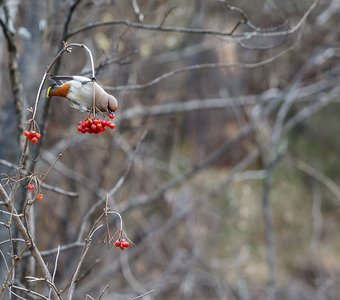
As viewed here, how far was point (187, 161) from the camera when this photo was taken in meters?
6.82

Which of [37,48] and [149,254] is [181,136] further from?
[37,48]

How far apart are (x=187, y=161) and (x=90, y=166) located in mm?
1681

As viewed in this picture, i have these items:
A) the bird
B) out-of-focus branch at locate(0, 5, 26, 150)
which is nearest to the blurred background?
out-of-focus branch at locate(0, 5, 26, 150)

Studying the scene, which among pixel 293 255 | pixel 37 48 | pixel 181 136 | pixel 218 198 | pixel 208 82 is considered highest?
pixel 37 48

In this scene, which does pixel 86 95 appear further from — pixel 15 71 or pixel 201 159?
pixel 201 159

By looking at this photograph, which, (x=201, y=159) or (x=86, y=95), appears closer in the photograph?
(x=86, y=95)

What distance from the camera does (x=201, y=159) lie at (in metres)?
6.65

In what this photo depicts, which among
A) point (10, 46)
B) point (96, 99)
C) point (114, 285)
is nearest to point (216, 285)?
point (114, 285)

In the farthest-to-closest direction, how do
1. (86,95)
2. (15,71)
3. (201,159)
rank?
1. (201,159)
2. (15,71)
3. (86,95)

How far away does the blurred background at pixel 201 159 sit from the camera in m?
4.55

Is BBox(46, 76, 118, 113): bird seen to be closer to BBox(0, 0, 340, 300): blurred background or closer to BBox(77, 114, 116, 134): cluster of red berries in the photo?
BBox(77, 114, 116, 134): cluster of red berries

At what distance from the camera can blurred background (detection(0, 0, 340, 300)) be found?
14.9 ft

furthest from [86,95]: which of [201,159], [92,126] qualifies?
[201,159]

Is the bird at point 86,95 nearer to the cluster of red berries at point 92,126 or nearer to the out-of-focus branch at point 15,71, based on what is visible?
the cluster of red berries at point 92,126
